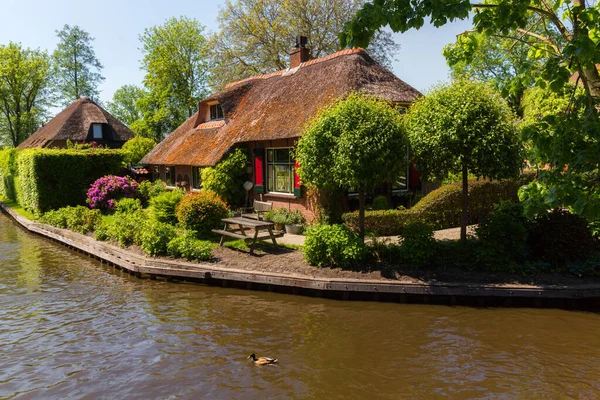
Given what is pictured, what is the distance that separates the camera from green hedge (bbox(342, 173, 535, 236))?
508 inches

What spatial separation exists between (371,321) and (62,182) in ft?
55.1

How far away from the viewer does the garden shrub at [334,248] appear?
33.4 ft

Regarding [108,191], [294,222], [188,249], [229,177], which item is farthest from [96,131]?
[188,249]

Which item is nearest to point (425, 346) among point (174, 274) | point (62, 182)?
point (174, 274)

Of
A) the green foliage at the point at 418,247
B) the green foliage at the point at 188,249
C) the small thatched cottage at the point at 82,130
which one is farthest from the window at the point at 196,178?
the small thatched cottage at the point at 82,130

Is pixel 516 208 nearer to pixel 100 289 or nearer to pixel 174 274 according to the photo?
pixel 174 274

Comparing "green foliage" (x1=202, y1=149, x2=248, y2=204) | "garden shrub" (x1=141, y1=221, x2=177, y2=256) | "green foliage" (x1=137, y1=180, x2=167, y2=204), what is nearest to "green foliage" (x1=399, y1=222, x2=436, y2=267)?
"garden shrub" (x1=141, y1=221, x2=177, y2=256)

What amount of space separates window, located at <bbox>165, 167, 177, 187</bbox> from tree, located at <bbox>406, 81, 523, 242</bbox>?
15.5 metres

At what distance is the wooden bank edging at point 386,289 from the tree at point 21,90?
40800 millimetres

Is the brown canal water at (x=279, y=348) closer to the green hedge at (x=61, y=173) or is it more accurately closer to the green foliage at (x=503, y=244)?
the green foliage at (x=503, y=244)

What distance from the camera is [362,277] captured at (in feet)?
32.2

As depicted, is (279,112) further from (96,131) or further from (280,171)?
(96,131)

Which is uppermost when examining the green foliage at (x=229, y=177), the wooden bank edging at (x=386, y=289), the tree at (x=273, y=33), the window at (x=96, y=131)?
the tree at (x=273, y=33)

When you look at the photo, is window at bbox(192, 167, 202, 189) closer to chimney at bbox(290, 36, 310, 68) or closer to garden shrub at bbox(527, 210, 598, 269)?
chimney at bbox(290, 36, 310, 68)
